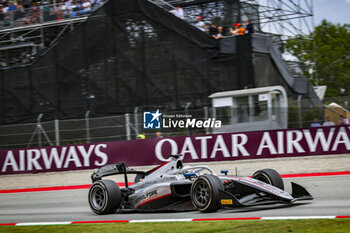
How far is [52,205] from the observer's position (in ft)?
39.7

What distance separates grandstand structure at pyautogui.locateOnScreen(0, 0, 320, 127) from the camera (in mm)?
18375

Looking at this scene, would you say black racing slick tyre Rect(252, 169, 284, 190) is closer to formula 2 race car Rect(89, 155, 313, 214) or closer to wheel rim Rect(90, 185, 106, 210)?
formula 2 race car Rect(89, 155, 313, 214)

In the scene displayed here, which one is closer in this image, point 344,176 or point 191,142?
point 344,176

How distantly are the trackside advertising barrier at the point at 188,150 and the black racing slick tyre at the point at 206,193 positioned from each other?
262 inches

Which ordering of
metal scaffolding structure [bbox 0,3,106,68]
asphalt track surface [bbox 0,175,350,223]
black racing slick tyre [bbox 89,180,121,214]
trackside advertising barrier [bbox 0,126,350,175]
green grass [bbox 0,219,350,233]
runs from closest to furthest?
green grass [bbox 0,219,350,233]
asphalt track surface [bbox 0,175,350,223]
black racing slick tyre [bbox 89,180,121,214]
trackside advertising barrier [bbox 0,126,350,175]
metal scaffolding structure [bbox 0,3,106,68]

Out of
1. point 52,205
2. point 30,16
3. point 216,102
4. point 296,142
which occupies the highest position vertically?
point 30,16

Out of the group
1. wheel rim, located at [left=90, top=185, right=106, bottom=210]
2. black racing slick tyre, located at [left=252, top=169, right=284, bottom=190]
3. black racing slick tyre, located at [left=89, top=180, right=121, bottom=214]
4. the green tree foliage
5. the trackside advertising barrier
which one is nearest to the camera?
black racing slick tyre, located at [left=252, top=169, right=284, bottom=190]

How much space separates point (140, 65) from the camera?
1959 cm

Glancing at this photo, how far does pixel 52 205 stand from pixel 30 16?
14.1 meters

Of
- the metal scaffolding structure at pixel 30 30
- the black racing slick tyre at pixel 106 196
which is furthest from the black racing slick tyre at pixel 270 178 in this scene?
the metal scaffolding structure at pixel 30 30

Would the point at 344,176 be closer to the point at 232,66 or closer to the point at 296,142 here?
the point at 296,142

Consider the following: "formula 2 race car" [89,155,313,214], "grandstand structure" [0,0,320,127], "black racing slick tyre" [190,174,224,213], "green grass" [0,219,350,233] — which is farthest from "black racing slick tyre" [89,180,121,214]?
"grandstand structure" [0,0,320,127]

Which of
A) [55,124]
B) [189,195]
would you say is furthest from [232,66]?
[189,195]

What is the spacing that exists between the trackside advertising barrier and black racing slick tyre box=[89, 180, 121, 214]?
5.68 meters
